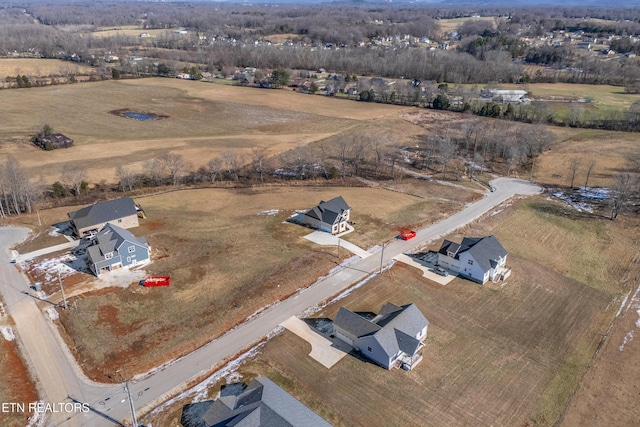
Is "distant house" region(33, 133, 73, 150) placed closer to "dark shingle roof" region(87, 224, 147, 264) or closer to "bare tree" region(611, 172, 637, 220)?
"dark shingle roof" region(87, 224, 147, 264)

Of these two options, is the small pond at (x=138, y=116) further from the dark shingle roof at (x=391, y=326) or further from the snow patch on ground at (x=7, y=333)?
the dark shingle roof at (x=391, y=326)

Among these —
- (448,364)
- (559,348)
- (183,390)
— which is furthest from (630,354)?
(183,390)

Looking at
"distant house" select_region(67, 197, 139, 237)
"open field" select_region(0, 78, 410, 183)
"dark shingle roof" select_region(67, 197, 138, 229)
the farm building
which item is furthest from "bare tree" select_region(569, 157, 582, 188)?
"dark shingle roof" select_region(67, 197, 138, 229)

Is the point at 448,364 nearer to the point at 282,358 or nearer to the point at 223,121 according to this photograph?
the point at 282,358

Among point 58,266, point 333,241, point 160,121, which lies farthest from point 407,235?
point 160,121

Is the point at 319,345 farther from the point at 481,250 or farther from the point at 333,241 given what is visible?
the point at 481,250
